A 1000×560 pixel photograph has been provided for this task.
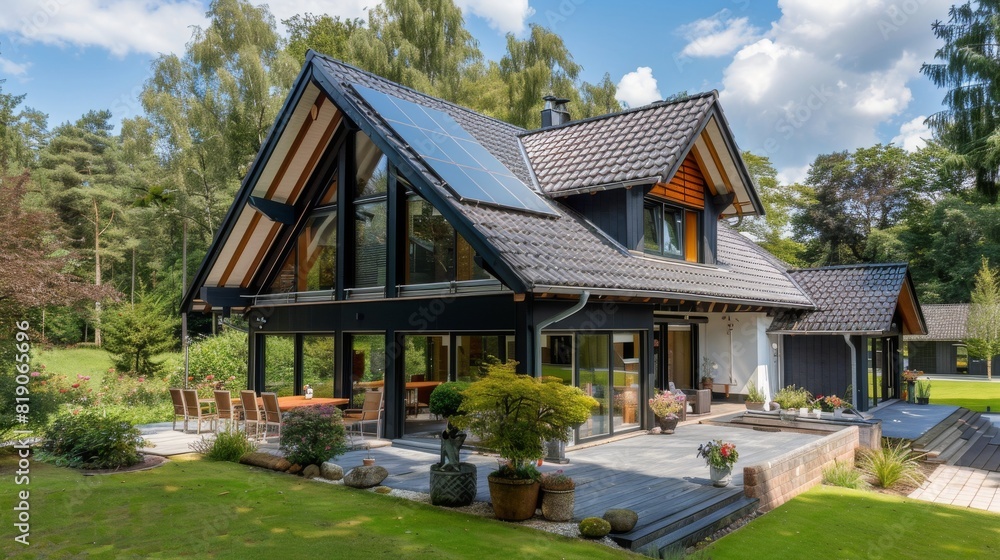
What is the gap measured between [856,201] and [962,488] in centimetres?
4040

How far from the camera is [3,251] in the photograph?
41.1ft

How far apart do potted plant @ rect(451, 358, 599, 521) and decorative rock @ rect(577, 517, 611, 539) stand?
2.50ft

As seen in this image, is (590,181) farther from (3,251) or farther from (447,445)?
(3,251)

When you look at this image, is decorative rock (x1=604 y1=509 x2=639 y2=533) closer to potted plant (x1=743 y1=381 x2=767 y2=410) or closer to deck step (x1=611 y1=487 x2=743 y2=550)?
deck step (x1=611 y1=487 x2=743 y2=550)

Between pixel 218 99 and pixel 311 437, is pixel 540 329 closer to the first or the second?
pixel 311 437

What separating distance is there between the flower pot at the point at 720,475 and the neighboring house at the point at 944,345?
116 feet

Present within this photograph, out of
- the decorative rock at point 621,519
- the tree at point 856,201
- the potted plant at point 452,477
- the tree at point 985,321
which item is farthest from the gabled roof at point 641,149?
the tree at point 856,201

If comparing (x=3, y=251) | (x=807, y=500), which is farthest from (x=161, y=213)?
(x=807, y=500)

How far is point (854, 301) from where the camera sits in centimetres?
1648

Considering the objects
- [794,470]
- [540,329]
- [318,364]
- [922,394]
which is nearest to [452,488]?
[540,329]

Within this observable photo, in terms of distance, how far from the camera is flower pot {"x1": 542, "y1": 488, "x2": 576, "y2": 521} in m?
7.10

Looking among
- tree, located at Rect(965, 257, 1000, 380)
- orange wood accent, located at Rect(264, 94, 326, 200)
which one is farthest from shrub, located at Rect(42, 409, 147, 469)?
tree, located at Rect(965, 257, 1000, 380)

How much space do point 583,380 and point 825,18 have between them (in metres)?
10.0

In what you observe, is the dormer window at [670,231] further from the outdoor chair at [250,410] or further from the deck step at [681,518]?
the outdoor chair at [250,410]
